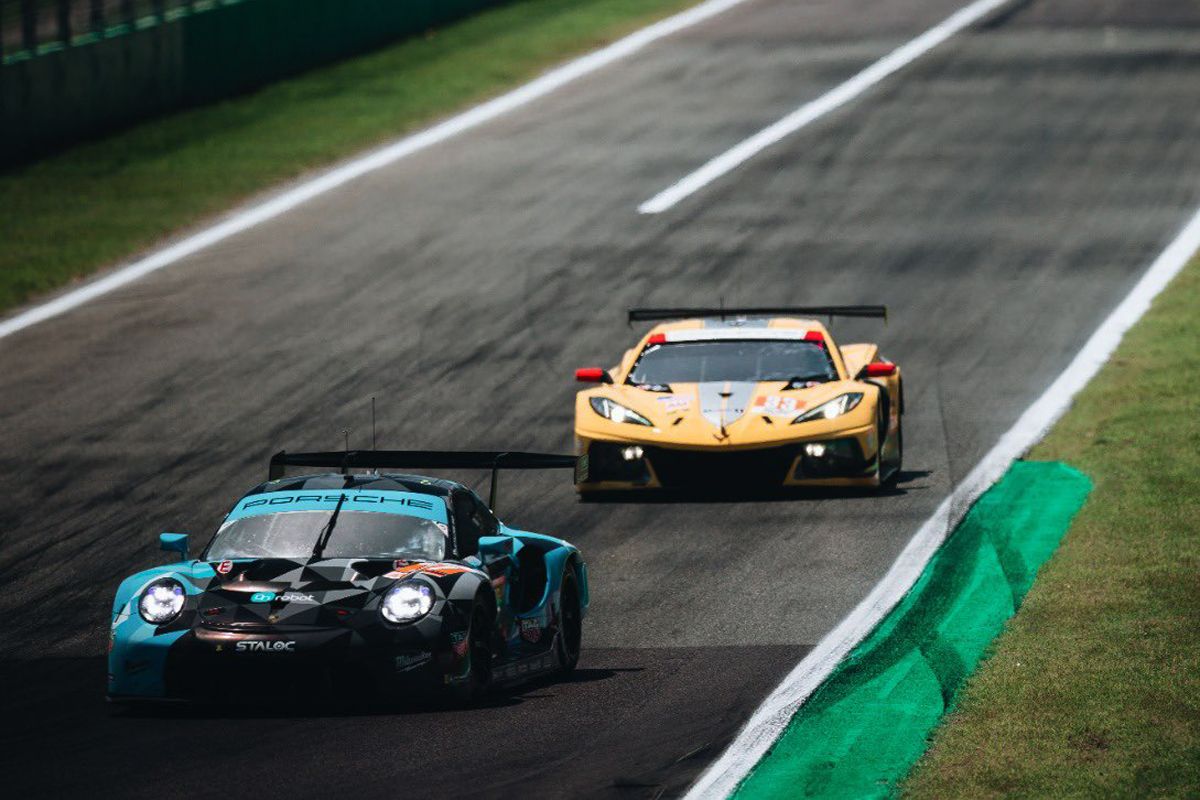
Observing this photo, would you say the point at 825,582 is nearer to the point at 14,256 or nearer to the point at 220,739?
the point at 220,739

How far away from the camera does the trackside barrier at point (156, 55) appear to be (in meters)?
30.4

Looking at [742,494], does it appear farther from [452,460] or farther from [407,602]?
[407,602]

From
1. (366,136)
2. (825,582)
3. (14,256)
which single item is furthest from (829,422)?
(366,136)

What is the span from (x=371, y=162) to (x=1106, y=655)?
73.6 ft

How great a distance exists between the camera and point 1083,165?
102ft

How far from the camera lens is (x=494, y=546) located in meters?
11.7

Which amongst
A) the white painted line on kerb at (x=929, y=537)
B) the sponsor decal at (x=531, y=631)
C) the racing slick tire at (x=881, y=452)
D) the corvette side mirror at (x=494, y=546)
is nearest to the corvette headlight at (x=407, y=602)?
the corvette side mirror at (x=494, y=546)

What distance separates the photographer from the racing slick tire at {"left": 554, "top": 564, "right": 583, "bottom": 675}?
1220cm

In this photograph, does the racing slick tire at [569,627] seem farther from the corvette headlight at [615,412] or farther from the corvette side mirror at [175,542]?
the corvette headlight at [615,412]

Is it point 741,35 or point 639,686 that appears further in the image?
point 741,35

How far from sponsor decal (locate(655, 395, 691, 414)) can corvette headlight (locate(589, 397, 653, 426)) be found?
0.20 meters

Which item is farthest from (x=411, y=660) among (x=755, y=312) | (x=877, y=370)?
(x=755, y=312)

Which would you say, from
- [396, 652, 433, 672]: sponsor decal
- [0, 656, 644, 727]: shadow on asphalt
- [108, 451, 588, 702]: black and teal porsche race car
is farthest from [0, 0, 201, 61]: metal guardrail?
[396, 652, 433, 672]: sponsor decal

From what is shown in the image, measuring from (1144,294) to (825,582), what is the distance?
11.6 metres
